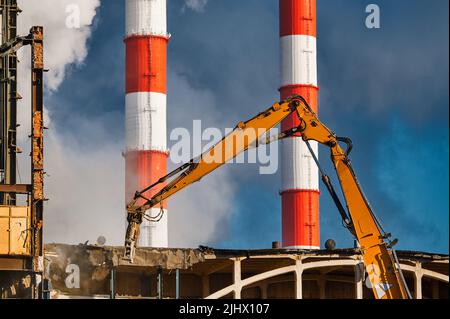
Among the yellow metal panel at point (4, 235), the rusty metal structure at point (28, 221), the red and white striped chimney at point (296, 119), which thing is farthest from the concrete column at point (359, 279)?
the red and white striped chimney at point (296, 119)

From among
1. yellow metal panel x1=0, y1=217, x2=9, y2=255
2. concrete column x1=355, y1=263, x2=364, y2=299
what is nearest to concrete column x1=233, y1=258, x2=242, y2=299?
concrete column x1=355, y1=263, x2=364, y2=299

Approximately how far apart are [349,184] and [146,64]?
1724 centimetres

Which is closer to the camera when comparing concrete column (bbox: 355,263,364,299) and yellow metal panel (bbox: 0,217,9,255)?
yellow metal panel (bbox: 0,217,9,255)

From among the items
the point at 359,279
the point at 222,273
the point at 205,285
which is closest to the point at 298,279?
the point at 359,279

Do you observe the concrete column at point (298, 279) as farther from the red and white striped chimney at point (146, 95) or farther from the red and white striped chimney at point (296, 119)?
the red and white striped chimney at point (296, 119)

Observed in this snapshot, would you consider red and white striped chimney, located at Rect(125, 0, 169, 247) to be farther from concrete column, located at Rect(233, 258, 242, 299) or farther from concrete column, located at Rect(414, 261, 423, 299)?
concrete column, located at Rect(414, 261, 423, 299)

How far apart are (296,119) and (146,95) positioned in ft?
21.6

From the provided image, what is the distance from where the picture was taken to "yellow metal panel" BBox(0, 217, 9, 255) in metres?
37.0

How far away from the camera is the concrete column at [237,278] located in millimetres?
37500

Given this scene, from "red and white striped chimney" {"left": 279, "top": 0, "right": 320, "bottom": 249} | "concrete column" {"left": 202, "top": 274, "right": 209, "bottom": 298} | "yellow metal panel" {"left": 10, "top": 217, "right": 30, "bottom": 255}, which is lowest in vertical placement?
"concrete column" {"left": 202, "top": 274, "right": 209, "bottom": 298}

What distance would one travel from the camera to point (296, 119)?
53.2 metres

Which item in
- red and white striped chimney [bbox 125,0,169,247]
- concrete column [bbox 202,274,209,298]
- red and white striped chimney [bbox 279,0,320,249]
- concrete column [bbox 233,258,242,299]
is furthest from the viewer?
red and white striped chimney [bbox 279,0,320,249]

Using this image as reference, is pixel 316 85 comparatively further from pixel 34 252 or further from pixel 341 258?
pixel 34 252

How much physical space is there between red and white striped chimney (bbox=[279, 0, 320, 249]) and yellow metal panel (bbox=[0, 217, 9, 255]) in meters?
17.3
